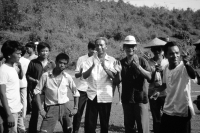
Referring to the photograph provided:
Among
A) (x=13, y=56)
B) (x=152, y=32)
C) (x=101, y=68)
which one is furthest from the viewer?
(x=152, y=32)

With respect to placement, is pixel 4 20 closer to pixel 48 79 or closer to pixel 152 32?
pixel 152 32

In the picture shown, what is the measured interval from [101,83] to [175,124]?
4.70 ft

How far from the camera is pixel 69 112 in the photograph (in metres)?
3.94

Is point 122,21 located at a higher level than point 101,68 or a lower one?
higher

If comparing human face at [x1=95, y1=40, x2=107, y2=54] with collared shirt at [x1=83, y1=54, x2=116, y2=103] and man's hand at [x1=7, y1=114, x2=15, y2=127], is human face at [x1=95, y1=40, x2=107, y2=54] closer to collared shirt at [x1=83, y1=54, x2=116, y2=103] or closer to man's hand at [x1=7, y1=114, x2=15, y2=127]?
collared shirt at [x1=83, y1=54, x2=116, y2=103]

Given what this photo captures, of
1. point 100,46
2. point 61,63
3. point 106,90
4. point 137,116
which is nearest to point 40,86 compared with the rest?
point 61,63

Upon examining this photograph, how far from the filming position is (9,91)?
338 centimetres

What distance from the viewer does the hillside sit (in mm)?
25709

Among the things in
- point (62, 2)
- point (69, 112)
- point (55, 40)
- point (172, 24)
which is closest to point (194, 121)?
point (69, 112)

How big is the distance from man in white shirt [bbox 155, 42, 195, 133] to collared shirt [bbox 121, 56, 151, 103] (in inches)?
24.8

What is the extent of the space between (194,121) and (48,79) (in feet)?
13.7

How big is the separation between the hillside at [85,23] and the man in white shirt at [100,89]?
16843 mm

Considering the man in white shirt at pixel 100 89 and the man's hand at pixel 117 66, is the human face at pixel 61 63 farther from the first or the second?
the man's hand at pixel 117 66

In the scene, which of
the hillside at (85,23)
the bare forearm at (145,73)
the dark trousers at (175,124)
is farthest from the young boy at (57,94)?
the hillside at (85,23)
